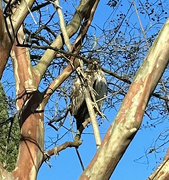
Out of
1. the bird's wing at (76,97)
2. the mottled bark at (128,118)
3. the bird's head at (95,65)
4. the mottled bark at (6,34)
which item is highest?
the bird's wing at (76,97)

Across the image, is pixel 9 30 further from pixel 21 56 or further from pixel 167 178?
pixel 167 178

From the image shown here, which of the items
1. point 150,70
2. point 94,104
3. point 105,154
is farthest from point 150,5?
point 105,154

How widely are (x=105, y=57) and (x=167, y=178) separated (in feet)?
7.10

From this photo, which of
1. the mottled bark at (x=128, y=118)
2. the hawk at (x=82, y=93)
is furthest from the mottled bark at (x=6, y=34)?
the hawk at (x=82, y=93)

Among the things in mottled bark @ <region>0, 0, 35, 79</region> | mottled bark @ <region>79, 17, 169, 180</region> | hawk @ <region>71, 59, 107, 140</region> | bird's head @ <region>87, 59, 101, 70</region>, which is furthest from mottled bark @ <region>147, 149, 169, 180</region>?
hawk @ <region>71, 59, 107, 140</region>

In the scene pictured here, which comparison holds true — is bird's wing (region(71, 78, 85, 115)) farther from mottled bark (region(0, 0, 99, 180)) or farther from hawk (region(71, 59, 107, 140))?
mottled bark (region(0, 0, 99, 180))

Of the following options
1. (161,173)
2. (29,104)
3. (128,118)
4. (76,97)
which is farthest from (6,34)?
(76,97)

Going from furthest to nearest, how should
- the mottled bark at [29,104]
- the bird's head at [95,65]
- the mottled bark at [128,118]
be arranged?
the bird's head at [95,65] → the mottled bark at [29,104] → the mottled bark at [128,118]

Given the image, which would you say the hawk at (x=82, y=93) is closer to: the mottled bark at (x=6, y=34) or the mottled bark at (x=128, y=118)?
the mottled bark at (x=6, y=34)

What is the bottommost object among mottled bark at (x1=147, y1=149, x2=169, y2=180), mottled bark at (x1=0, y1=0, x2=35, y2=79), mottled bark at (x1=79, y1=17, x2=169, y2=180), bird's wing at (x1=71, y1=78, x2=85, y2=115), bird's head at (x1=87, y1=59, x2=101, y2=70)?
mottled bark at (x1=147, y1=149, x2=169, y2=180)

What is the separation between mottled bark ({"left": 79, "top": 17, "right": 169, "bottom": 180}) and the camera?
3059 millimetres

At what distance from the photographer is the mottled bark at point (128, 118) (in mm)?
3059

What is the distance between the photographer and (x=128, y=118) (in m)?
3.06

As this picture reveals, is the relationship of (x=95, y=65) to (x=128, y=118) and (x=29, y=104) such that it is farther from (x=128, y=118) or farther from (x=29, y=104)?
(x=128, y=118)
